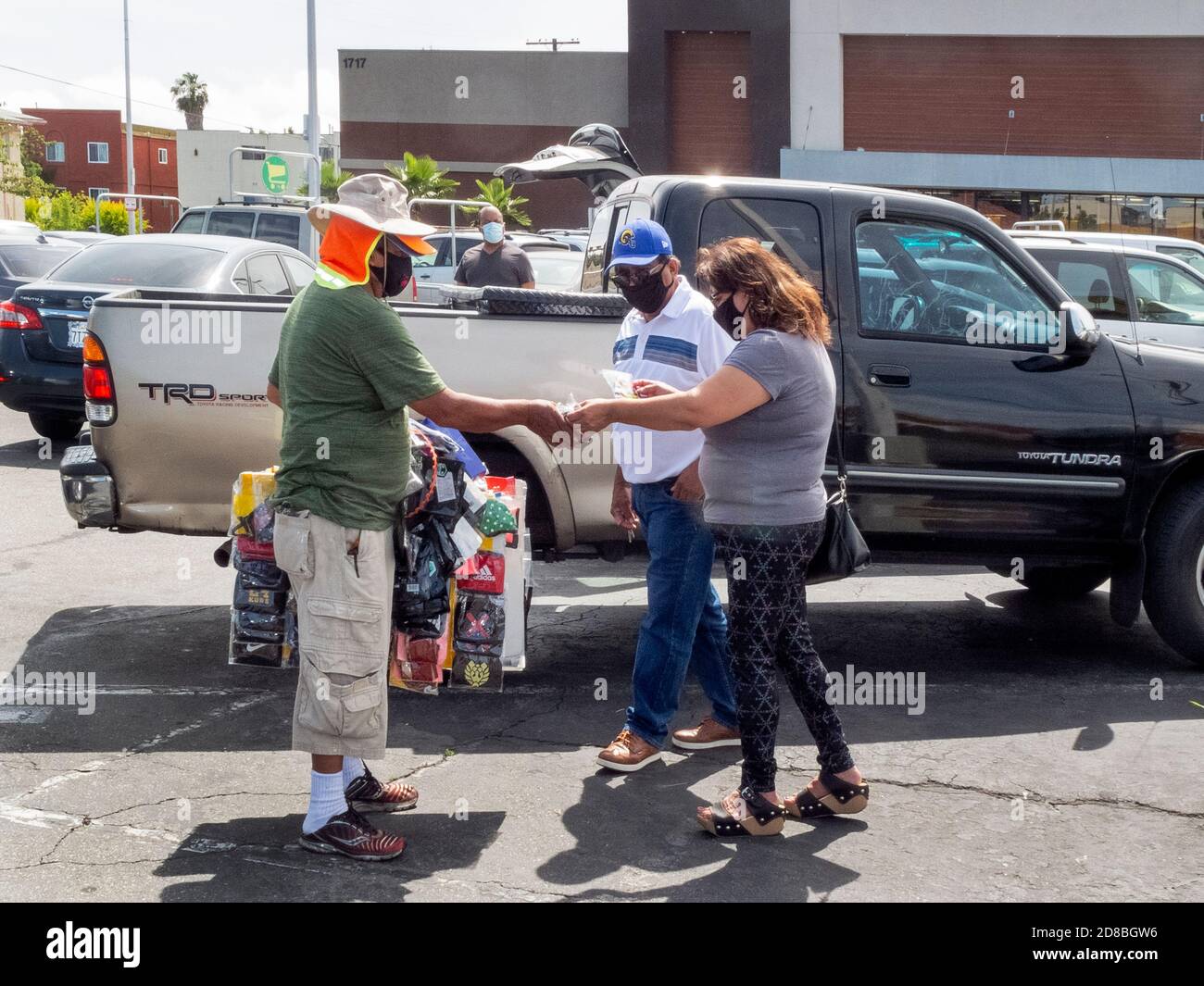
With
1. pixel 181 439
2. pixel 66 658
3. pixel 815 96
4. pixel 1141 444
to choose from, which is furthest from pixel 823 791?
pixel 815 96

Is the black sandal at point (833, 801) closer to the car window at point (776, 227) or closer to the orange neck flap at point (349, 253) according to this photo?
the orange neck flap at point (349, 253)

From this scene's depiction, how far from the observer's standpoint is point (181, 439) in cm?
611

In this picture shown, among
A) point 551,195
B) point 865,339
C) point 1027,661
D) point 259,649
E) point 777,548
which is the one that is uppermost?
point 551,195

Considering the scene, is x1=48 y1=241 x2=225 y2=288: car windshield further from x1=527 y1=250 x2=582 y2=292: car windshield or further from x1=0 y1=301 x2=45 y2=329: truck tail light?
x1=527 y1=250 x2=582 y2=292: car windshield

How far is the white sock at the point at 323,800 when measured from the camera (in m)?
4.36

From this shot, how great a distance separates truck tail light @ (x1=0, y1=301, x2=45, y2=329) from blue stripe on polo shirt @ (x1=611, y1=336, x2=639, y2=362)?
7.97 metres

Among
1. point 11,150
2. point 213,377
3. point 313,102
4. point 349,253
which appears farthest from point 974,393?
point 11,150

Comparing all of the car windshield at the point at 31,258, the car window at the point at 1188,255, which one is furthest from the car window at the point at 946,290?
the car windshield at the point at 31,258

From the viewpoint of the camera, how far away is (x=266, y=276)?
11.8 metres

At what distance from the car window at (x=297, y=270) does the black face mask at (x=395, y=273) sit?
7934mm

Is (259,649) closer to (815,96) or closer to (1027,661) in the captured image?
(1027,661)

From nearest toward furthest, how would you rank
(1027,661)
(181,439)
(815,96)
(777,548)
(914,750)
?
(777,548)
(914,750)
(181,439)
(1027,661)
(815,96)

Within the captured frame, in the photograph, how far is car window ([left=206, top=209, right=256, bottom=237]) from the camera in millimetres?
18641

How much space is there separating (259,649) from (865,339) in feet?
9.72
